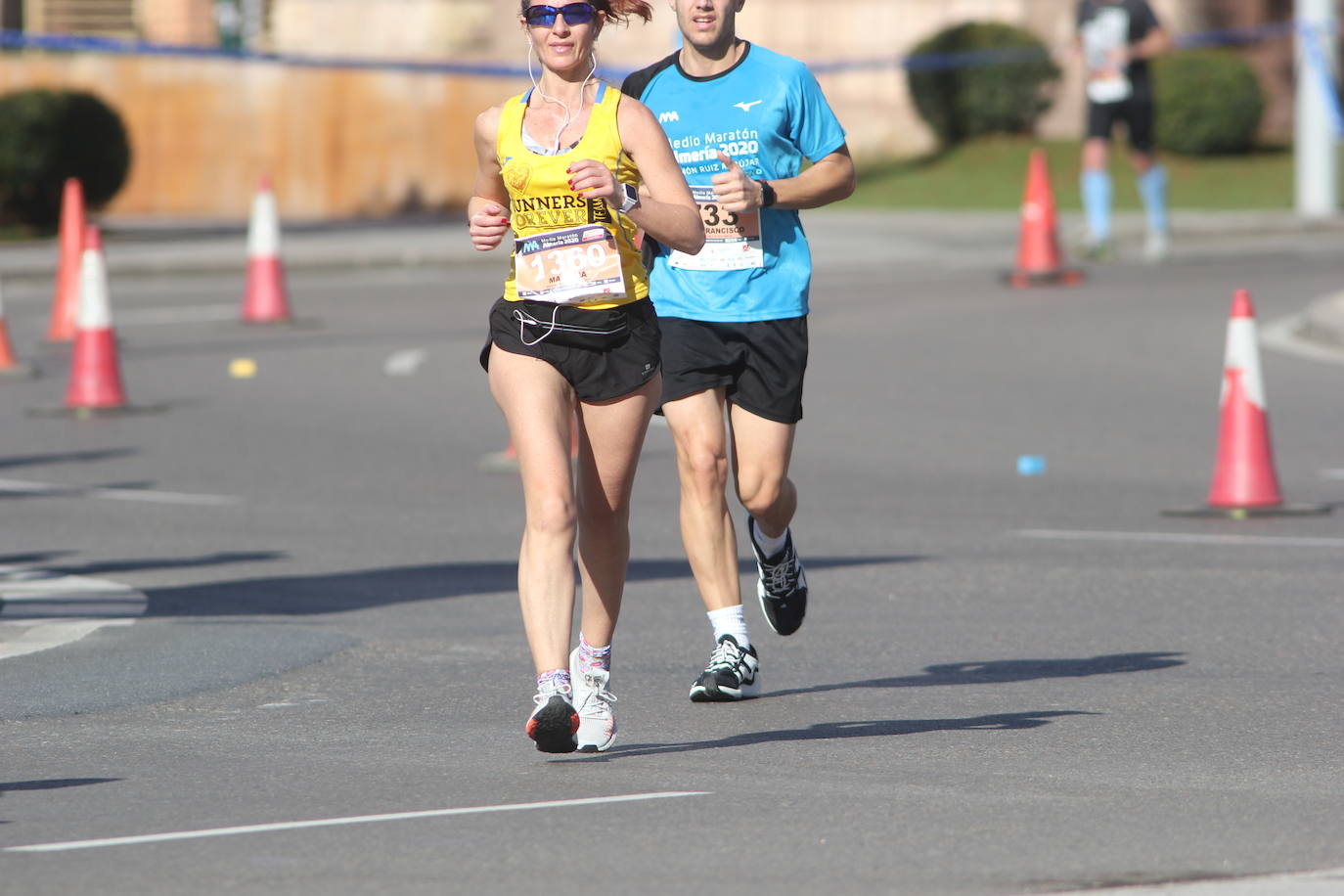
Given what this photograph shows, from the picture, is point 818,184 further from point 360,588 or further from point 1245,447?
point 1245,447

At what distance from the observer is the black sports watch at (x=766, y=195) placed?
6934mm

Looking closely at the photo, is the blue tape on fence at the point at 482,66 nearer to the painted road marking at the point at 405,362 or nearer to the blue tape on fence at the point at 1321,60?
the blue tape on fence at the point at 1321,60

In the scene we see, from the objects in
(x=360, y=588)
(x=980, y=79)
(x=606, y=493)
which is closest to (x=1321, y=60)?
(x=980, y=79)

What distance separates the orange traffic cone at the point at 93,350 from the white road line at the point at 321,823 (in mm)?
9134

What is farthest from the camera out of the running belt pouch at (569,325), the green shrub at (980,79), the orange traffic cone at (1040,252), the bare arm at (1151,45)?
the green shrub at (980,79)

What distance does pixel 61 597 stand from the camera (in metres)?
8.79

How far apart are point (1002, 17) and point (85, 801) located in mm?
29403

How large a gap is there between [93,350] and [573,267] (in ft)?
28.0

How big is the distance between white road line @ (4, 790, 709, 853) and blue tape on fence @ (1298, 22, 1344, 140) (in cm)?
1913

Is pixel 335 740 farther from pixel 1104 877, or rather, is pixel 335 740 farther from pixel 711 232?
pixel 1104 877

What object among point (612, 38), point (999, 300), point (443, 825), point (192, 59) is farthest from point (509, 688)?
point (612, 38)

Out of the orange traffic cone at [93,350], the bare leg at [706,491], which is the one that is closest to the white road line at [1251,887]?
the bare leg at [706,491]

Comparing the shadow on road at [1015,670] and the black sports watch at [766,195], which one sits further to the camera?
the shadow on road at [1015,670]

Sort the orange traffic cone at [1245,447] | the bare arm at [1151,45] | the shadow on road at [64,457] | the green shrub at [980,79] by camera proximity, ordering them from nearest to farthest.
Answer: the orange traffic cone at [1245,447]
the shadow on road at [64,457]
the bare arm at [1151,45]
the green shrub at [980,79]
